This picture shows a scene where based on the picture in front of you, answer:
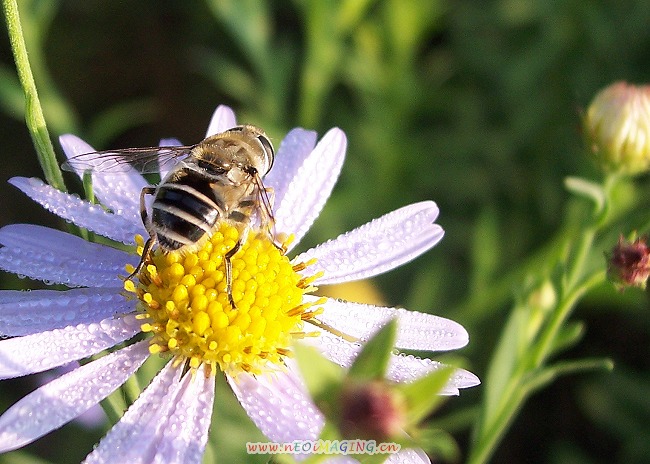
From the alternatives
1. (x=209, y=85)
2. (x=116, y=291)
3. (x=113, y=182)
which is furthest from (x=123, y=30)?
(x=116, y=291)

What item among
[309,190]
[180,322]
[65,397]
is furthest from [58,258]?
[309,190]

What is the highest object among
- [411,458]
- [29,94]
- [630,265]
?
[29,94]

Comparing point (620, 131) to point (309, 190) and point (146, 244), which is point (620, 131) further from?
point (146, 244)

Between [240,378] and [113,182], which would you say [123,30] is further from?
[240,378]

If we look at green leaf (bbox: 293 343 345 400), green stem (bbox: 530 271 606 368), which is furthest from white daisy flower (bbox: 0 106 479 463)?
green leaf (bbox: 293 343 345 400)

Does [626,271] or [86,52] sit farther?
[86,52]

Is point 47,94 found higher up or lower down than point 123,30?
lower down
